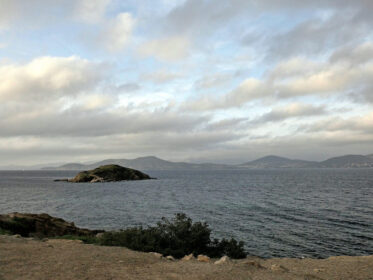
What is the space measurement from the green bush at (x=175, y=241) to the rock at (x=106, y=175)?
449ft

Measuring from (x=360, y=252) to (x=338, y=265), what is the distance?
42.1 feet

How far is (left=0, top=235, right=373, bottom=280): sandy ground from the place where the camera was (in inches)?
439

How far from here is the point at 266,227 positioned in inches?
1465

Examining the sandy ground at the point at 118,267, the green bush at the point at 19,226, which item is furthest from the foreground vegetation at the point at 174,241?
the green bush at the point at 19,226

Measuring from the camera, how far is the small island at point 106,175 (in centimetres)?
15188

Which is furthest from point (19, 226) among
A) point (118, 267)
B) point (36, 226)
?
point (118, 267)

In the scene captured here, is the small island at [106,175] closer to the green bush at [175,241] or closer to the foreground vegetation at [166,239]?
the foreground vegetation at [166,239]

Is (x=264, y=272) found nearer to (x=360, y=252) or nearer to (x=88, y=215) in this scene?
(x=360, y=252)

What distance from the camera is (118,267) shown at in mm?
12367

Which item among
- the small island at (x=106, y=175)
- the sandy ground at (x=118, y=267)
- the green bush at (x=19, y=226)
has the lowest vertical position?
the small island at (x=106, y=175)

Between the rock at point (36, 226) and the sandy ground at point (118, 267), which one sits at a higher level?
the sandy ground at point (118, 267)

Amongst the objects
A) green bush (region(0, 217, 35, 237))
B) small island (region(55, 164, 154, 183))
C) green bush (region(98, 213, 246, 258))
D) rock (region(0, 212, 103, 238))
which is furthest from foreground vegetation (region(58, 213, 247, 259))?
small island (region(55, 164, 154, 183))

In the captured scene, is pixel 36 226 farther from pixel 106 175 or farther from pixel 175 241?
pixel 106 175

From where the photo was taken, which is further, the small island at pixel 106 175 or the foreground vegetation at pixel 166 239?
the small island at pixel 106 175
